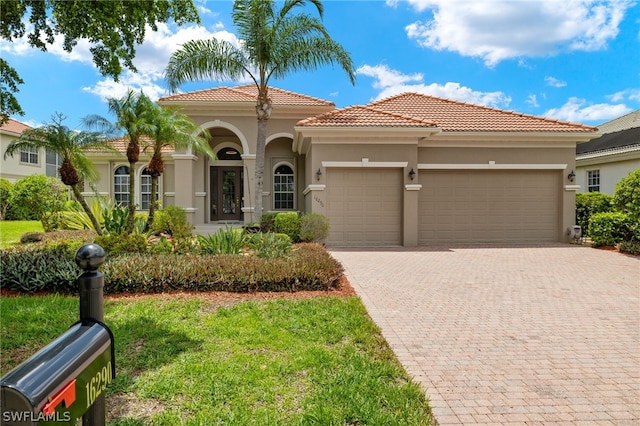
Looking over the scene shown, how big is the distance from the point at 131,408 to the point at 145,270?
13.8 ft

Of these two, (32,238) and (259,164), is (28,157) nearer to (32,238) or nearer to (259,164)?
(32,238)

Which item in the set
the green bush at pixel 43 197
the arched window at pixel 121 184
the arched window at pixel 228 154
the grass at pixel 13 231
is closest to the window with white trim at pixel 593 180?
the arched window at pixel 228 154

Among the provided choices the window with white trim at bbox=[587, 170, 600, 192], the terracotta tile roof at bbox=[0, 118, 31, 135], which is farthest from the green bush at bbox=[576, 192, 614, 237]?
the terracotta tile roof at bbox=[0, 118, 31, 135]

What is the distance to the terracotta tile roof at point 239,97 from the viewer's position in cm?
1698

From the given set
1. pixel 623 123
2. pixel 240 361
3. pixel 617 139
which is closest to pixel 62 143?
pixel 240 361

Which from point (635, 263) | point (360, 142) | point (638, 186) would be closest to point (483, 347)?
point (635, 263)

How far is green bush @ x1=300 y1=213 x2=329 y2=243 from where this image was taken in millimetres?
12930

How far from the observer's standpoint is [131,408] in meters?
3.13

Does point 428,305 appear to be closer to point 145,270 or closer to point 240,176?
point 145,270

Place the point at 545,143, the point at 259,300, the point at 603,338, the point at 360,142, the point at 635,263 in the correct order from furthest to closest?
the point at 545,143
the point at 360,142
the point at 635,263
the point at 259,300
the point at 603,338

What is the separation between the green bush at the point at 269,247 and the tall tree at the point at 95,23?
480cm

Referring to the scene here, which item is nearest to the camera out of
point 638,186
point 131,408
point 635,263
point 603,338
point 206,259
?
point 131,408

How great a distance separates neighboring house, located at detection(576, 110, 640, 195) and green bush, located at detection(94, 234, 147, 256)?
72.7 ft

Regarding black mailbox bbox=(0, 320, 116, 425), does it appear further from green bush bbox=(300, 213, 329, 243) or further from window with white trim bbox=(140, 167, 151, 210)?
window with white trim bbox=(140, 167, 151, 210)
